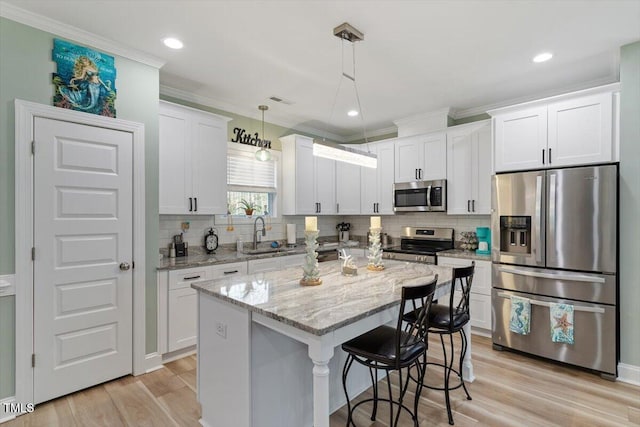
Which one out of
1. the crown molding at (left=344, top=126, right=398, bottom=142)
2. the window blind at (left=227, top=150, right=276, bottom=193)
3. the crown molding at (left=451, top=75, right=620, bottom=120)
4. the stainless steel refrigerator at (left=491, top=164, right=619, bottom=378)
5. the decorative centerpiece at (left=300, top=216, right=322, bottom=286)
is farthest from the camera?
the crown molding at (left=344, top=126, right=398, bottom=142)

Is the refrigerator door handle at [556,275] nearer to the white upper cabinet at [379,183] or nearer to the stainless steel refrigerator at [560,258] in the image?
the stainless steel refrigerator at [560,258]

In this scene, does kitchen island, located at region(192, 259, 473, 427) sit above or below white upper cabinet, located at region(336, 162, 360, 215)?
below

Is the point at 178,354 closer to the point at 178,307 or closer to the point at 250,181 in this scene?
the point at 178,307

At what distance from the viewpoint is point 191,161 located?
3.60m

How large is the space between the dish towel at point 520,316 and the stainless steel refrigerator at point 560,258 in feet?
0.09

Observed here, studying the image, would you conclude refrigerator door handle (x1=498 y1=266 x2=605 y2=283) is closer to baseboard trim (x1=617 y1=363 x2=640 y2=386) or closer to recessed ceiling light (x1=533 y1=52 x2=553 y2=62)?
baseboard trim (x1=617 y1=363 x2=640 y2=386)

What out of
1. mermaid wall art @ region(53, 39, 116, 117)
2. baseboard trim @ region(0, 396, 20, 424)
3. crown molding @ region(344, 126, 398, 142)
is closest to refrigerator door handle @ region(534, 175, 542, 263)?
crown molding @ region(344, 126, 398, 142)

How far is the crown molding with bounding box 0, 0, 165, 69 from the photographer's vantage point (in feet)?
7.50

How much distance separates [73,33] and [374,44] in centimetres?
244

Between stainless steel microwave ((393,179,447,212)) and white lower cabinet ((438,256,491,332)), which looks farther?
stainless steel microwave ((393,179,447,212))

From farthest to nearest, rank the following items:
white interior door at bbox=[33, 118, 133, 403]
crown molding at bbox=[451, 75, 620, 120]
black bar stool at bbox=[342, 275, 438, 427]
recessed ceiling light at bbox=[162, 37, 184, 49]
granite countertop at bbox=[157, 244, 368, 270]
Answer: crown molding at bbox=[451, 75, 620, 120] → granite countertop at bbox=[157, 244, 368, 270] → recessed ceiling light at bbox=[162, 37, 184, 49] → white interior door at bbox=[33, 118, 133, 403] → black bar stool at bbox=[342, 275, 438, 427]

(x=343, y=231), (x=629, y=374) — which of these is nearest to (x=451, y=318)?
(x=629, y=374)

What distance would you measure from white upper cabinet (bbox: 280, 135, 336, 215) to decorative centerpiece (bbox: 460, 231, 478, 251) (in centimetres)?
206

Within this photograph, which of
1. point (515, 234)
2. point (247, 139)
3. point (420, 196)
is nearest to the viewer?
point (515, 234)
